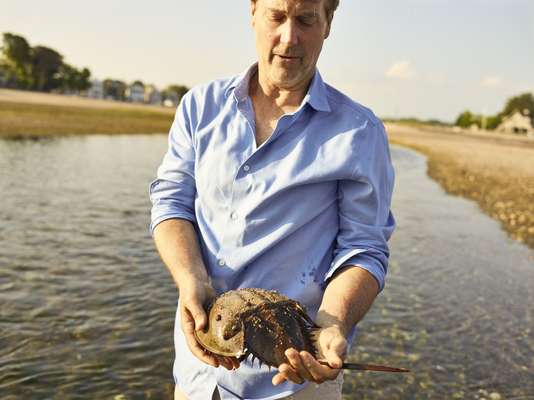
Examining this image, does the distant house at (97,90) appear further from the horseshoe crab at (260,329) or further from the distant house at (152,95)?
the horseshoe crab at (260,329)

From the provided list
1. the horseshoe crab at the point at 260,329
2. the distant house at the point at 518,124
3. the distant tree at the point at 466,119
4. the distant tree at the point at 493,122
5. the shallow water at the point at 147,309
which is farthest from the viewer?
the distant tree at the point at 466,119

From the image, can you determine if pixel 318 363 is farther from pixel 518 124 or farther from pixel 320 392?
pixel 518 124

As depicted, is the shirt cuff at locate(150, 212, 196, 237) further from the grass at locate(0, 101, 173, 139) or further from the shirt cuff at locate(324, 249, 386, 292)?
the grass at locate(0, 101, 173, 139)

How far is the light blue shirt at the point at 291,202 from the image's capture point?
2.26m

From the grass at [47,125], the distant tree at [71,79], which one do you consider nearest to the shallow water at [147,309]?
the grass at [47,125]

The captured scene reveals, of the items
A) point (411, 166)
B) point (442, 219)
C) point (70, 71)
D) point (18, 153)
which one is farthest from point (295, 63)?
point (70, 71)

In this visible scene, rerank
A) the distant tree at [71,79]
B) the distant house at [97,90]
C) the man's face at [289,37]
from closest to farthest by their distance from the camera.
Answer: the man's face at [289,37]
the distant tree at [71,79]
the distant house at [97,90]

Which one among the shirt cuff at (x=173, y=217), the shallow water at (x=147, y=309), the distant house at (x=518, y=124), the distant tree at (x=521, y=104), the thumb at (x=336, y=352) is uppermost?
the distant tree at (x=521, y=104)

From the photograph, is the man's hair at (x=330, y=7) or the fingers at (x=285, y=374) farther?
the man's hair at (x=330, y=7)

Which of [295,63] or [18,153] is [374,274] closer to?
[295,63]

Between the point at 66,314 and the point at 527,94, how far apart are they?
357ft

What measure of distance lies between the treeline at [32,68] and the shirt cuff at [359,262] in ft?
308

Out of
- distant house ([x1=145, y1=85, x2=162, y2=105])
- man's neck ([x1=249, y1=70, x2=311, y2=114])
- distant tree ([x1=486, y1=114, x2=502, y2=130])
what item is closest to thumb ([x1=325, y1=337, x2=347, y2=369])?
man's neck ([x1=249, y1=70, x2=311, y2=114])

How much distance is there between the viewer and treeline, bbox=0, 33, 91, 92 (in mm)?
83375
